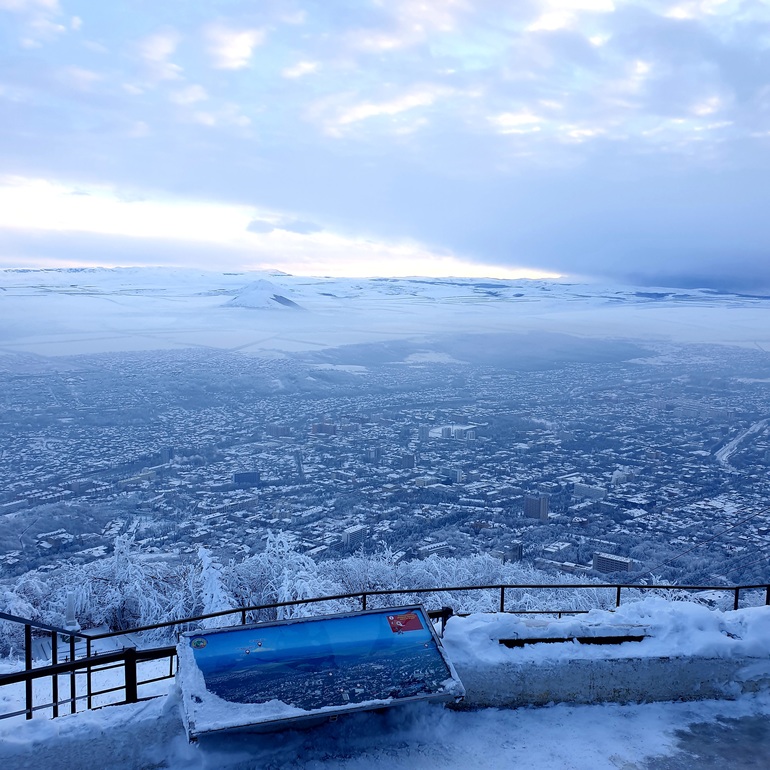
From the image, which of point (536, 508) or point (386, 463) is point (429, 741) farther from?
point (386, 463)

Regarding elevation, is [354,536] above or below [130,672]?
below

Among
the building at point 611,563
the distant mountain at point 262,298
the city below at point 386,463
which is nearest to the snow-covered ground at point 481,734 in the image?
the city below at point 386,463

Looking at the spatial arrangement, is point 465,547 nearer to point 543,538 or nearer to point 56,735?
point 543,538

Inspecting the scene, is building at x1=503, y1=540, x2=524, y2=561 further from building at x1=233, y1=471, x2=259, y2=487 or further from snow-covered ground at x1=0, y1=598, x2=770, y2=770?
snow-covered ground at x1=0, y1=598, x2=770, y2=770

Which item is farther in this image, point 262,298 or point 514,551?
point 262,298

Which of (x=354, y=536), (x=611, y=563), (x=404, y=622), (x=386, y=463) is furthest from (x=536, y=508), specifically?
(x=404, y=622)

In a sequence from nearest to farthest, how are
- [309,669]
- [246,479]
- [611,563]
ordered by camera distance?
1. [309,669]
2. [611,563]
3. [246,479]

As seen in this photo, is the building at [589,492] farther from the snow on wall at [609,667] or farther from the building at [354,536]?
the snow on wall at [609,667]

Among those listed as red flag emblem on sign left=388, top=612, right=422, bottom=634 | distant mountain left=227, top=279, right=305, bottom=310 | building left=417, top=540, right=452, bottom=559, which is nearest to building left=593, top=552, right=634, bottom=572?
building left=417, top=540, right=452, bottom=559
